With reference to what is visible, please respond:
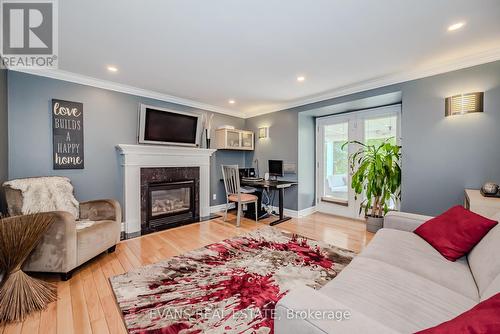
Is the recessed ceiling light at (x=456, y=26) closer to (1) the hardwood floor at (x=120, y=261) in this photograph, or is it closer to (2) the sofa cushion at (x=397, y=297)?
(2) the sofa cushion at (x=397, y=297)

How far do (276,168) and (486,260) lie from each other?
11.5ft

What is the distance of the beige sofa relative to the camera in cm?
76

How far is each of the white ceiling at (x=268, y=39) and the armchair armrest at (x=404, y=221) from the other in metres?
1.77

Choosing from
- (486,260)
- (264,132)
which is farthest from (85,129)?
(486,260)

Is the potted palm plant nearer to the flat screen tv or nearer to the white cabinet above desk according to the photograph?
the white cabinet above desk

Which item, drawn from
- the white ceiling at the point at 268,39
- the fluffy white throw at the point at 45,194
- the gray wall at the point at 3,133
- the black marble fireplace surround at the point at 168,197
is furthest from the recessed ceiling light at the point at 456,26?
the gray wall at the point at 3,133

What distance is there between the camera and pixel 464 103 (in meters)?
2.41

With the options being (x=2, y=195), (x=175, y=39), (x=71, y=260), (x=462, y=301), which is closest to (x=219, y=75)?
(x=175, y=39)

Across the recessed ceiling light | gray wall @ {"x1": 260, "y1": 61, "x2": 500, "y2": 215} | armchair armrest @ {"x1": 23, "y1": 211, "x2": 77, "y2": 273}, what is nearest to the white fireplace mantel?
armchair armrest @ {"x1": 23, "y1": 211, "x2": 77, "y2": 273}

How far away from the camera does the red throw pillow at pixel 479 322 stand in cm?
52

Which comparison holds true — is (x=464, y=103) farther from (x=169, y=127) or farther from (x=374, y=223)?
(x=169, y=127)

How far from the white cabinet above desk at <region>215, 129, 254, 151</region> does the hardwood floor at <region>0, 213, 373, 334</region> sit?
156cm

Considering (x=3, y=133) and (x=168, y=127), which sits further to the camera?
(x=168, y=127)

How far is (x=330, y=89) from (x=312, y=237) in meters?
2.47
